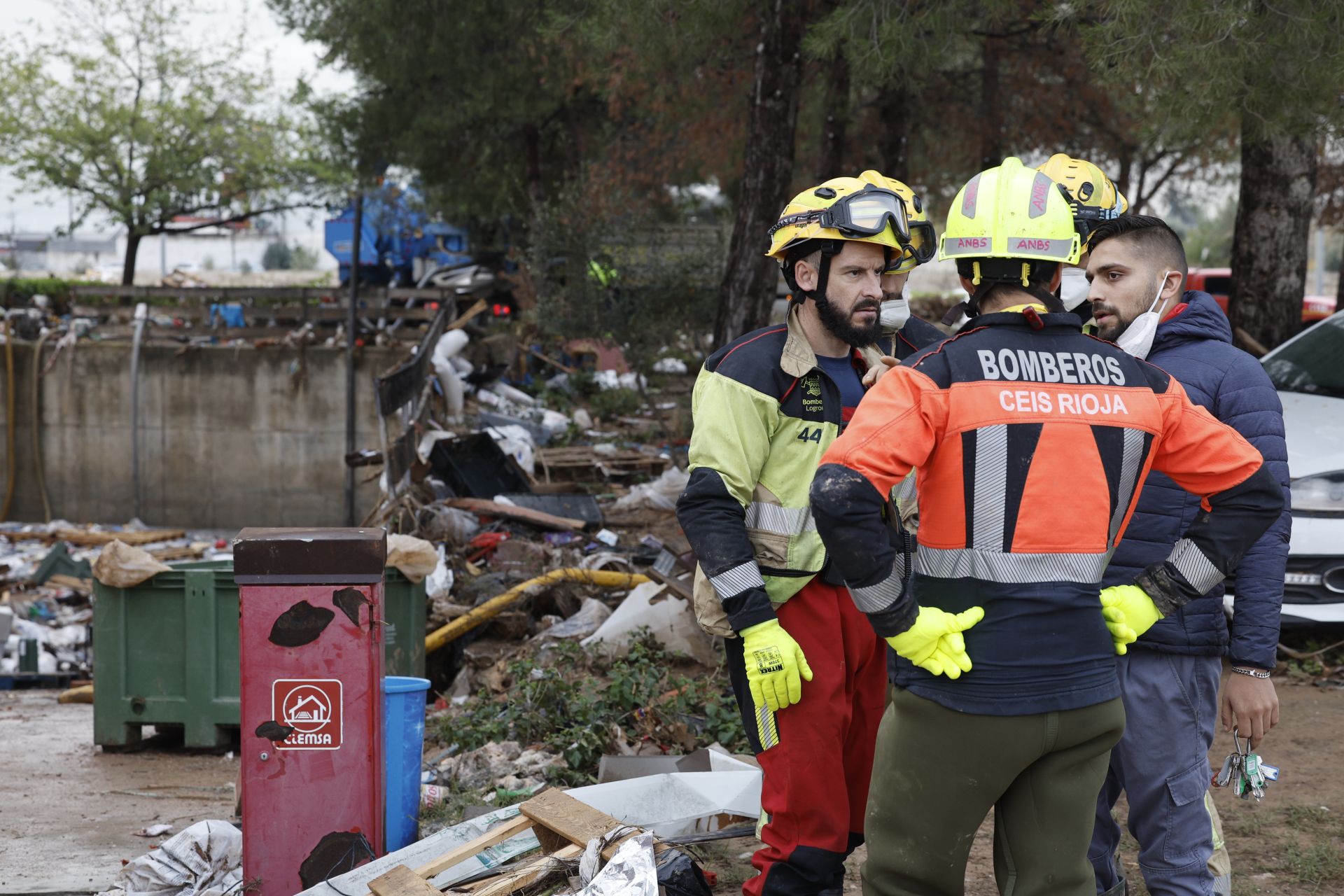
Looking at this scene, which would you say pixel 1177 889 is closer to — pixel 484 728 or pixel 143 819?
pixel 484 728

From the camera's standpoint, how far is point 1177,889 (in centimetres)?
301

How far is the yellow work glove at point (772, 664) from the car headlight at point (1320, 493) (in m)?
3.68

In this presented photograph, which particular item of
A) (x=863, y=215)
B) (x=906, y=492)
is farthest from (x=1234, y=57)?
(x=906, y=492)

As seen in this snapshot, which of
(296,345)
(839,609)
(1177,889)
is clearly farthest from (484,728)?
(296,345)

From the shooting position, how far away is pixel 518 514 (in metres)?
10.3

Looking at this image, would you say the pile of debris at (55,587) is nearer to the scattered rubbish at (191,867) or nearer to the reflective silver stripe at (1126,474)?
the scattered rubbish at (191,867)

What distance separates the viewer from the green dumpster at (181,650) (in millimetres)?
6293

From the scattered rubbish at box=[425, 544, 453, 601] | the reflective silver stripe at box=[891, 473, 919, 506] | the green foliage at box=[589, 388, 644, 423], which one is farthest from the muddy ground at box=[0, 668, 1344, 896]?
the green foliage at box=[589, 388, 644, 423]

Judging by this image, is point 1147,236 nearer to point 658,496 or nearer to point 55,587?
point 658,496

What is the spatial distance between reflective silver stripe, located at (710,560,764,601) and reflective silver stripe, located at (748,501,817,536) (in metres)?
0.21

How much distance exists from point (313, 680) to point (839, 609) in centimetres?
170

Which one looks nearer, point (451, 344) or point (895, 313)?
point (895, 313)

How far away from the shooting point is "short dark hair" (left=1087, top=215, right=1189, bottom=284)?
3299mm

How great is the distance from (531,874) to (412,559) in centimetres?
292
